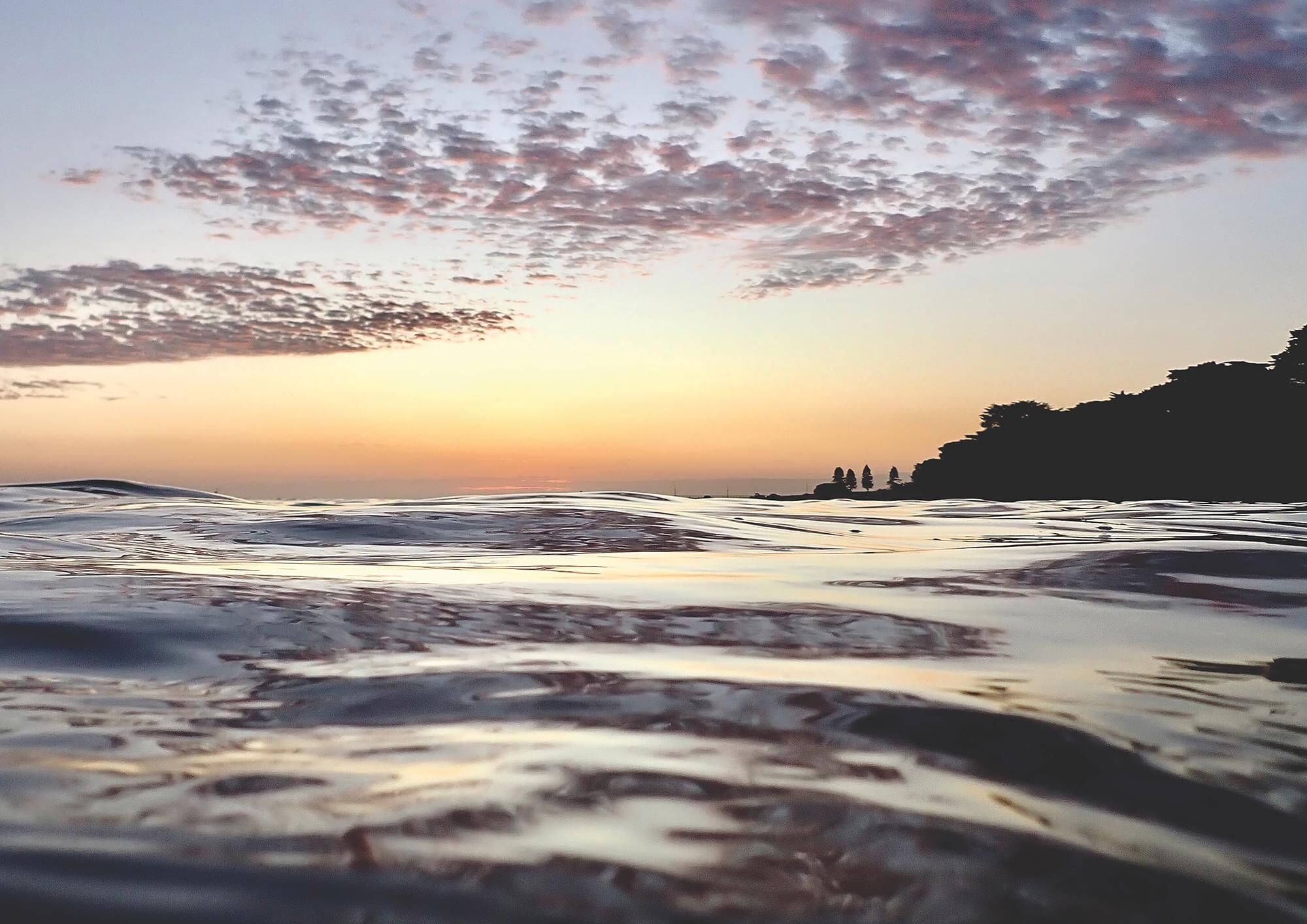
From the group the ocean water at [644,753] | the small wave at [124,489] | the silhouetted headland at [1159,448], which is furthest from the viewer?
the silhouetted headland at [1159,448]

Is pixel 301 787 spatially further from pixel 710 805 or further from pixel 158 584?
pixel 158 584

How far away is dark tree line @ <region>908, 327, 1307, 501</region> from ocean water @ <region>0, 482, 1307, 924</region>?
92.1 feet

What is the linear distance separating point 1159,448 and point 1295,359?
576 cm

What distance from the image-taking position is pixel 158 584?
9.79 feet

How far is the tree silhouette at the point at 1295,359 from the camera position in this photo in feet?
115

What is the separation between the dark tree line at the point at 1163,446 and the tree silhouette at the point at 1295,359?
0.03m

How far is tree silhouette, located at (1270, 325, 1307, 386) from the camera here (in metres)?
35.1

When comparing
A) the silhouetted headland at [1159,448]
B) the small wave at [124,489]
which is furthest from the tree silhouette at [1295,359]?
the small wave at [124,489]

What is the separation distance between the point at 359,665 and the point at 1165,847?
1.40 m

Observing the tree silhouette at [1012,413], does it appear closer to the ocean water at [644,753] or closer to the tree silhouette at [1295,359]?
the tree silhouette at [1295,359]

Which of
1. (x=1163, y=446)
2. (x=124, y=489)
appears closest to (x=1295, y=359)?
(x=1163, y=446)

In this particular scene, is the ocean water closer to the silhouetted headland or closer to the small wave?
the small wave

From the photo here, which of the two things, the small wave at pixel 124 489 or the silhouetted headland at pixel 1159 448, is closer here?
the small wave at pixel 124 489

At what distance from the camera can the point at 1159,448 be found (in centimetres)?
3603
